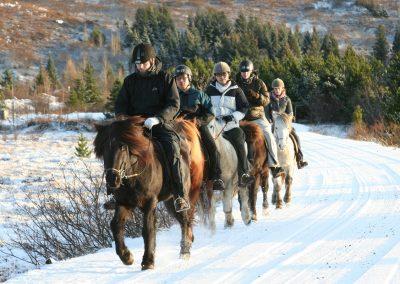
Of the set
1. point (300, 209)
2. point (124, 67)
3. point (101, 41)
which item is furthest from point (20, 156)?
point (101, 41)

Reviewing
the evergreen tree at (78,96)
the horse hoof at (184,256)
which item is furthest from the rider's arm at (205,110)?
the evergreen tree at (78,96)

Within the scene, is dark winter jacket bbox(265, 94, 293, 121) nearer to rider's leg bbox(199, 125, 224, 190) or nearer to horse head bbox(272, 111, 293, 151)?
horse head bbox(272, 111, 293, 151)

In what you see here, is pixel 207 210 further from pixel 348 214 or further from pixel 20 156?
pixel 20 156

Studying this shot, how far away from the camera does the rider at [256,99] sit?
10.0 meters

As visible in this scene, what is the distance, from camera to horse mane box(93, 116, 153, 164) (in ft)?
19.3

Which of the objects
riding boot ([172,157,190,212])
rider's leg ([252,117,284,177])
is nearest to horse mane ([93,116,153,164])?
riding boot ([172,157,190,212])

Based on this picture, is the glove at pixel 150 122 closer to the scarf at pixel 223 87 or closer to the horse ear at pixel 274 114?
the scarf at pixel 223 87

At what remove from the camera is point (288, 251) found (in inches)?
266

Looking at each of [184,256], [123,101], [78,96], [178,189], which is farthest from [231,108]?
[78,96]

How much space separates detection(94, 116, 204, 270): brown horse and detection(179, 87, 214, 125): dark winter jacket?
1.77 m

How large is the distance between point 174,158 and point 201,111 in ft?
6.72

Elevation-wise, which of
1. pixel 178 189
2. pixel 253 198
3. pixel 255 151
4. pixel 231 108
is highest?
pixel 231 108

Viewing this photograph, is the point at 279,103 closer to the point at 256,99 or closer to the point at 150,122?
the point at 256,99

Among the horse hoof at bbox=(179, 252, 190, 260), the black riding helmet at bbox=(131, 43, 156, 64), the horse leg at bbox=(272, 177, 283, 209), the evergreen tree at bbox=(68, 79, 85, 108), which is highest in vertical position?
the black riding helmet at bbox=(131, 43, 156, 64)
